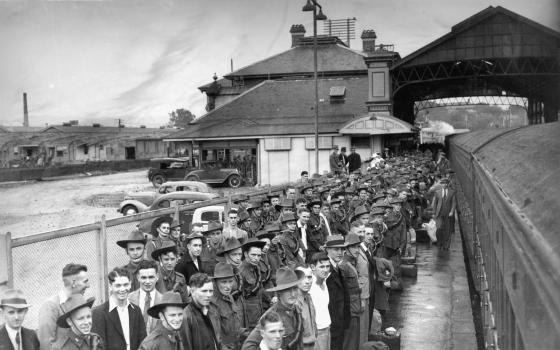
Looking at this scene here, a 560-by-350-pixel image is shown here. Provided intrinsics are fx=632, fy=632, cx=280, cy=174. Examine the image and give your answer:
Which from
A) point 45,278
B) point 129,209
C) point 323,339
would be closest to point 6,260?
point 323,339

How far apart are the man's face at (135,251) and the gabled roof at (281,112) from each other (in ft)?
92.2

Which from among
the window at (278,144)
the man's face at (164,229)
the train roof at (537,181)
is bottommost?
the man's face at (164,229)

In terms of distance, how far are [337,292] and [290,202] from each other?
11.3 feet

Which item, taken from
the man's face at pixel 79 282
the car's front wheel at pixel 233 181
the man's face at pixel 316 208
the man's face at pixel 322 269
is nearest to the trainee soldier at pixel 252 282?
the man's face at pixel 322 269

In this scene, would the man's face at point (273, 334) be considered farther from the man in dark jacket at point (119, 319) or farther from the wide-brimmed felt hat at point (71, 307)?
the man in dark jacket at point (119, 319)

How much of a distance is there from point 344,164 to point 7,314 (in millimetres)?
21375

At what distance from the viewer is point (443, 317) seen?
9.62 m

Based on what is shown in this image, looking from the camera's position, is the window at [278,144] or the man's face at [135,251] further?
the window at [278,144]

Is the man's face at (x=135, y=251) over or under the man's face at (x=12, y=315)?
over

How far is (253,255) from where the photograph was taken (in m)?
6.57

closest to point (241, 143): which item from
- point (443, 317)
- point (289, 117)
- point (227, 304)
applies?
point (289, 117)

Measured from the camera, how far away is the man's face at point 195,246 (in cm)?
683

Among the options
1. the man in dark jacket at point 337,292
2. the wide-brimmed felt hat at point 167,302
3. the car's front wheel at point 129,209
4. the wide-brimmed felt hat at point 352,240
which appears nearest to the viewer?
the wide-brimmed felt hat at point 167,302

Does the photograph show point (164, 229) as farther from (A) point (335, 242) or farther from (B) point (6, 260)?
(B) point (6, 260)
